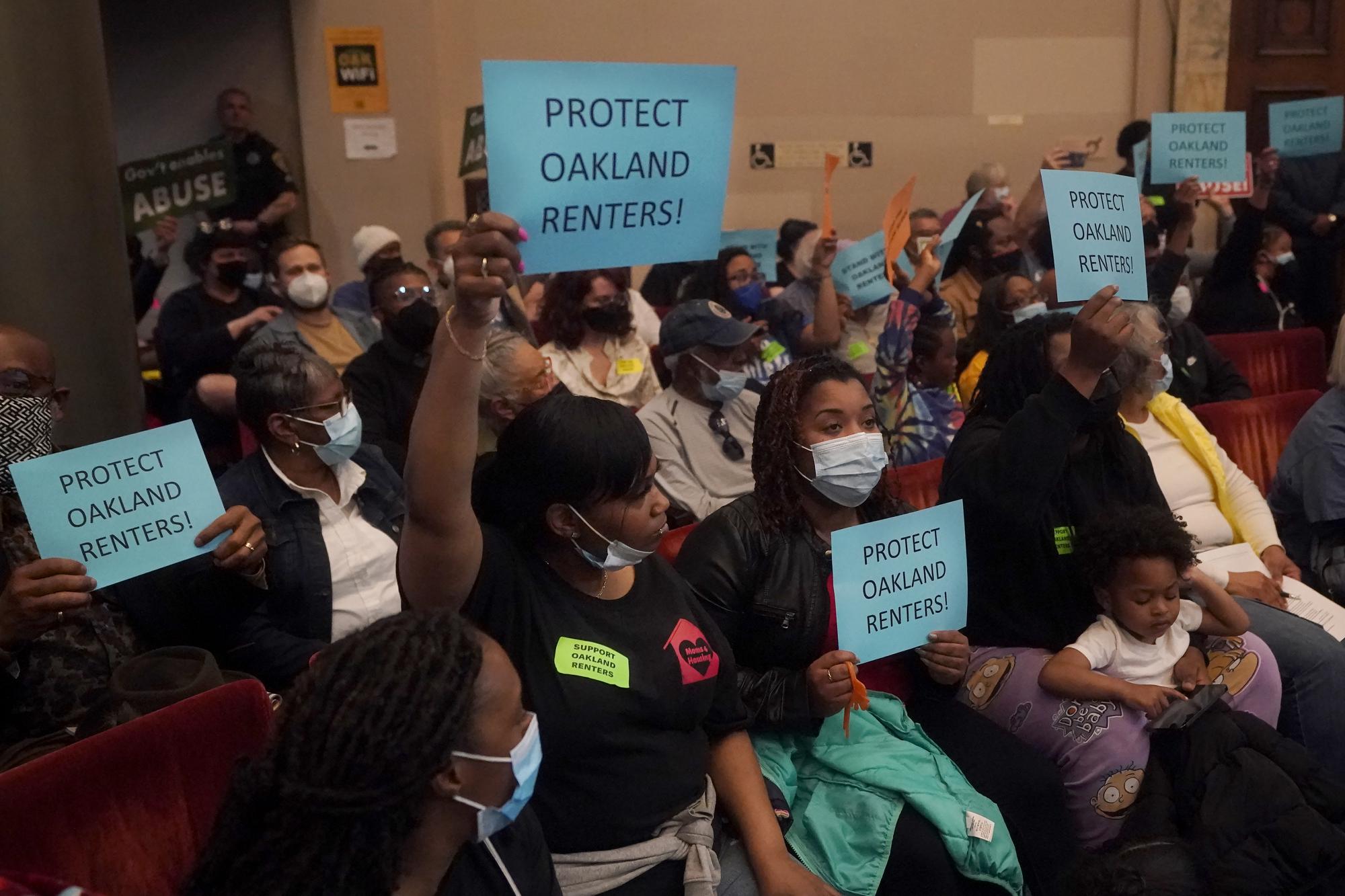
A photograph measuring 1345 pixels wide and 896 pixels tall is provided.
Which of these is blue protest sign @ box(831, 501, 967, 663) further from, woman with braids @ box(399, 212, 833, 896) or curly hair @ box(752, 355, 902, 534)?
woman with braids @ box(399, 212, 833, 896)

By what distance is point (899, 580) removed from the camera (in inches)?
106

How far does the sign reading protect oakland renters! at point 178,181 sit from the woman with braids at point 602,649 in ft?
13.4

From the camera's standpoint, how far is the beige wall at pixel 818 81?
8.09m

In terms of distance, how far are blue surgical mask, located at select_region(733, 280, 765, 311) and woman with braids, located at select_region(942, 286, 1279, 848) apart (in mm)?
2936

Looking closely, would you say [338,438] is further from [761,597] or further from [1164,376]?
[1164,376]

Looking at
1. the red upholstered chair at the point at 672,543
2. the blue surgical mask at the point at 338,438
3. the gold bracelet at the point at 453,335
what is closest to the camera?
the gold bracelet at the point at 453,335

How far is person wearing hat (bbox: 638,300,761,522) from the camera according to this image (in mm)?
4234

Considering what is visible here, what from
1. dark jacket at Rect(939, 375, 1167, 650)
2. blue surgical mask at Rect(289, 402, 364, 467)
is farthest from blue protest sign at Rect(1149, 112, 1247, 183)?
blue surgical mask at Rect(289, 402, 364, 467)

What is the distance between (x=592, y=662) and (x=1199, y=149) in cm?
460

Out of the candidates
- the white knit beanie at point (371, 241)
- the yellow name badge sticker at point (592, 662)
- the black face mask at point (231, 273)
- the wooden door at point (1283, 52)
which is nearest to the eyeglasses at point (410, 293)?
the black face mask at point (231, 273)

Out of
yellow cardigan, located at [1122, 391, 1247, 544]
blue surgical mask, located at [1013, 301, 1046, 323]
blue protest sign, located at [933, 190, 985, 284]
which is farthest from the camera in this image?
blue surgical mask, located at [1013, 301, 1046, 323]

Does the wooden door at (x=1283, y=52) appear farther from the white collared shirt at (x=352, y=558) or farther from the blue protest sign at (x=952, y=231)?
the white collared shirt at (x=352, y=558)

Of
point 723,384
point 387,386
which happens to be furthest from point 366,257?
point 723,384

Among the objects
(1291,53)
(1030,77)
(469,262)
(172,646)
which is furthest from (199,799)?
(1291,53)
